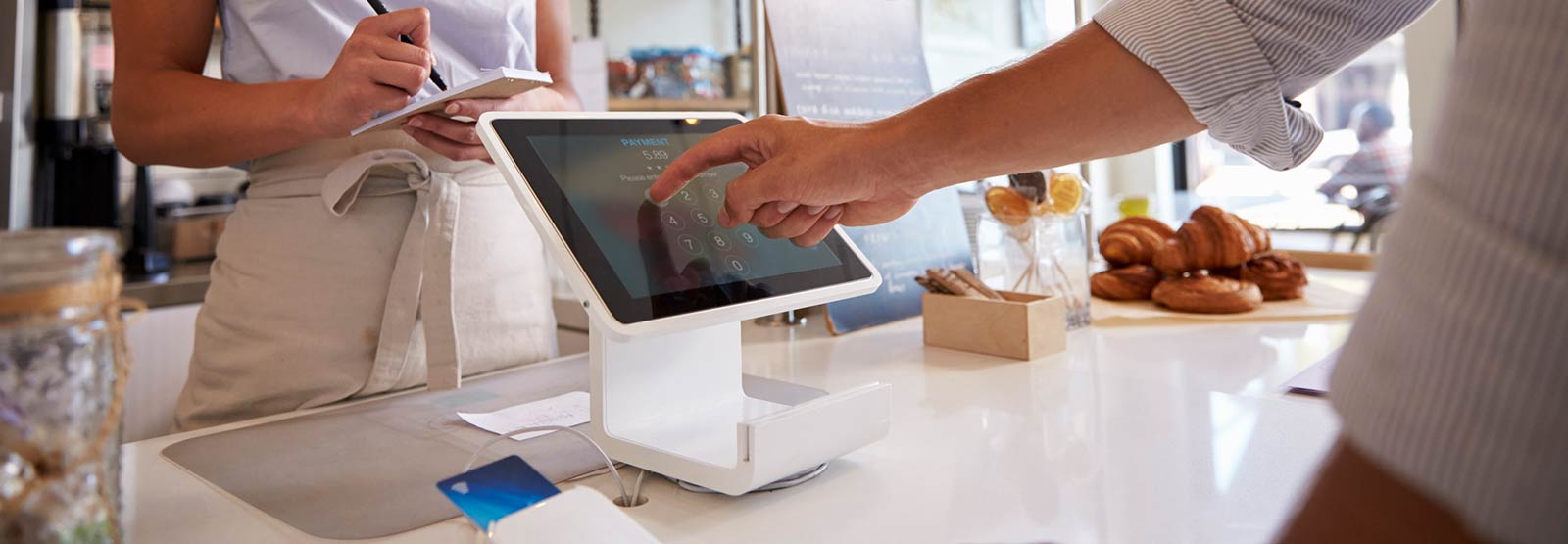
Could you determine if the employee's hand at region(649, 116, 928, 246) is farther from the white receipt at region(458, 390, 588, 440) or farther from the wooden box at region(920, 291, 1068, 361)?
the wooden box at region(920, 291, 1068, 361)

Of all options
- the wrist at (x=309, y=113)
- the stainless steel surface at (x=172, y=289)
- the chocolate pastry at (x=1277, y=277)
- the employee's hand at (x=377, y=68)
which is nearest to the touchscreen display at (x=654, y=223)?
the employee's hand at (x=377, y=68)

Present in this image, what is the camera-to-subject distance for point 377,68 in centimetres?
90

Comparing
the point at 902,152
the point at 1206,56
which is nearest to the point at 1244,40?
the point at 1206,56

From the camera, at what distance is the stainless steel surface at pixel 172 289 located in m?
1.99

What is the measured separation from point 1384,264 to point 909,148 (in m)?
0.50

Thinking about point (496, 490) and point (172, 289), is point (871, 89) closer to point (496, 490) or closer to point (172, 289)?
point (496, 490)

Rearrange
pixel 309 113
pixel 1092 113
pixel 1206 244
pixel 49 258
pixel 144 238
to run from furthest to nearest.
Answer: pixel 144 238 < pixel 1206 244 < pixel 309 113 < pixel 1092 113 < pixel 49 258

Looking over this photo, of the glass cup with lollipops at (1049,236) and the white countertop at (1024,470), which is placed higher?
the glass cup with lollipops at (1049,236)

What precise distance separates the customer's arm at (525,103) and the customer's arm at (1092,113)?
10.1 inches

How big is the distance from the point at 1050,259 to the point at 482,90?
2.73 feet

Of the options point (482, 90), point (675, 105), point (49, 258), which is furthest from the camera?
point (675, 105)

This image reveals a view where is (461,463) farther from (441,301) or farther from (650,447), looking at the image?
(441,301)

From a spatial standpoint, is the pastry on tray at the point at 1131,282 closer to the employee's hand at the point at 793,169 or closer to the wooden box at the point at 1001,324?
the wooden box at the point at 1001,324

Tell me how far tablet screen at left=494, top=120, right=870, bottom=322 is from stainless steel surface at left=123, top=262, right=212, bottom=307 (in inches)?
62.0
